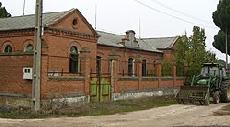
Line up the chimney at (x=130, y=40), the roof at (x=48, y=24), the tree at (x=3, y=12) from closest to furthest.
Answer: the roof at (x=48, y=24), the chimney at (x=130, y=40), the tree at (x=3, y=12)

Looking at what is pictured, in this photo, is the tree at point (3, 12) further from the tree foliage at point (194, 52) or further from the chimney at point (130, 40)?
the tree foliage at point (194, 52)

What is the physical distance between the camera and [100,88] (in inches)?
995

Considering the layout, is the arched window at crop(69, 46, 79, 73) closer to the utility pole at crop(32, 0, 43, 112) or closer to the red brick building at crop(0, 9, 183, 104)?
the red brick building at crop(0, 9, 183, 104)

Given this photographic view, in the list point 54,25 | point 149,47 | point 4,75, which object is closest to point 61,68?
point 54,25

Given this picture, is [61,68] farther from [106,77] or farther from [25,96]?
[25,96]

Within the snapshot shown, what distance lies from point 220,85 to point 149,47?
807 inches

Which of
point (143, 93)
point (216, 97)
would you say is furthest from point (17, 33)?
point (216, 97)

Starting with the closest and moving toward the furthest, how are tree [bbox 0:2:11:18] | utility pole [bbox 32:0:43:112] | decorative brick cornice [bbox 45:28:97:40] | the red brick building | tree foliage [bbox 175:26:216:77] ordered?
utility pole [bbox 32:0:43:112] → the red brick building → decorative brick cornice [bbox 45:28:97:40] → tree foliage [bbox 175:26:216:77] → tree [bbox 0:2:11:18]

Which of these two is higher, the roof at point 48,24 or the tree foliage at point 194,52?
the roof at point 48,24

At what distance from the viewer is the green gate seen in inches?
973

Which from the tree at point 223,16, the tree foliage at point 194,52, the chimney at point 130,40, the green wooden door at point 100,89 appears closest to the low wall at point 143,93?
the green wooden door at point 100,89

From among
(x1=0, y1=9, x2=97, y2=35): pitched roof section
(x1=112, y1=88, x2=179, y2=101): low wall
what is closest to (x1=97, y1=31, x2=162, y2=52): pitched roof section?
(x1=0, y1=9, x2=97, y2=35): pitched roof section

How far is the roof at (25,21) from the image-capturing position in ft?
101

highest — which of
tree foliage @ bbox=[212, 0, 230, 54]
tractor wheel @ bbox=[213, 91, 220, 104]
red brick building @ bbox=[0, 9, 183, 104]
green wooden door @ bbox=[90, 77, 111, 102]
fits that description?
tree foliage @ bbox=[212, 0, 230, 54]
